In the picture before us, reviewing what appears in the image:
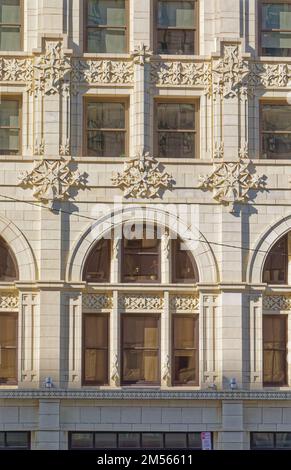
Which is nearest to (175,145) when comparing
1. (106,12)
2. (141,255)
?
(141,255)

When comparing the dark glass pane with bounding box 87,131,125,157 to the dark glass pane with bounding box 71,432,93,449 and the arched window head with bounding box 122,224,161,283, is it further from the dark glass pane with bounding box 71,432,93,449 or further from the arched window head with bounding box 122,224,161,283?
the dark glass pane with bounding box 71,432,93,449

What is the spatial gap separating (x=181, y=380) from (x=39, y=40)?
9.49 metres

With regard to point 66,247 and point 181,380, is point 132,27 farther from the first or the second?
point 181,380

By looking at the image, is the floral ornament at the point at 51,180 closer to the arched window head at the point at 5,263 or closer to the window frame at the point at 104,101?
the window frame at the point at 104,101

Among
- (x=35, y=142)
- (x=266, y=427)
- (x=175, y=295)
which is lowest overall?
(x=266, y=427)

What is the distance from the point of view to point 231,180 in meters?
52.8

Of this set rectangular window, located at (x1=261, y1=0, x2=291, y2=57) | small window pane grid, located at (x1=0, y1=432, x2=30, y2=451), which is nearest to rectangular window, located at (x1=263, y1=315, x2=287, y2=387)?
small window pane grid, located at (x1=0, y1=432, x2=30, y2=451)

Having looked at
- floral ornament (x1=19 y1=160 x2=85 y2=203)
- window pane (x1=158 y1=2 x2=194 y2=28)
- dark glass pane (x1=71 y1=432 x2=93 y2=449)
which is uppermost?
window pane (x1=158 y1=2 x2=194 y2=28)

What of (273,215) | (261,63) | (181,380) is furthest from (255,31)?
(181,380)

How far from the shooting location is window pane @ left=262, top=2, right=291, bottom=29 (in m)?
53.9

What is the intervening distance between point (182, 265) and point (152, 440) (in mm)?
4581

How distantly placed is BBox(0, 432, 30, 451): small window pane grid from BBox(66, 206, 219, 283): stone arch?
4126 millimetres

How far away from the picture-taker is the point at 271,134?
53688mm

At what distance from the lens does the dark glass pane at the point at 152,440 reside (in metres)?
52.0
